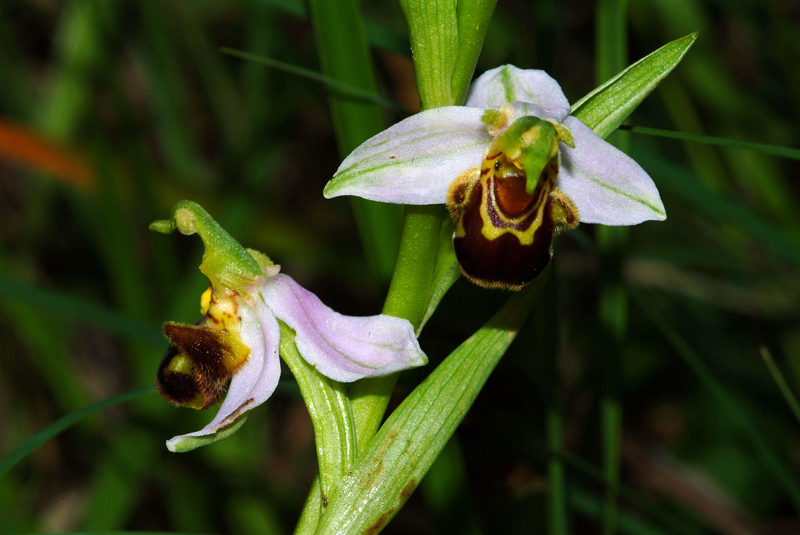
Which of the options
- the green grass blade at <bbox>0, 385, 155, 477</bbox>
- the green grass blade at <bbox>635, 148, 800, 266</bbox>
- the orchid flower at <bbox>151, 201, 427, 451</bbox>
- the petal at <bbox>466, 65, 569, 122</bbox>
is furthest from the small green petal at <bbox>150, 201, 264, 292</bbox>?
the green grass blade at <bbox>635, 148, 800, 266</bbox>

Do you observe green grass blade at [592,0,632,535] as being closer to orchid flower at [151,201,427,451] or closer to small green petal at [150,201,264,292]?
orchid flower at [151,201,427,451]

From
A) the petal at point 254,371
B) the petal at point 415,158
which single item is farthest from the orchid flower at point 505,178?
the petal at point 254,371

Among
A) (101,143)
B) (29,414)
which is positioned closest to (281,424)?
(29,414)

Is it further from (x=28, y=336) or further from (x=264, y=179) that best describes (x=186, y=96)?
(x=28, y=336)

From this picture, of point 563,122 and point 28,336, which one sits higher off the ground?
point 563,122

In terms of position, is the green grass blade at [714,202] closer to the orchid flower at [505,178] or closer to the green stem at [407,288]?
the orchid flower at [505,178]

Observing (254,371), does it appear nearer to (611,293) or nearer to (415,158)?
(415,158)
